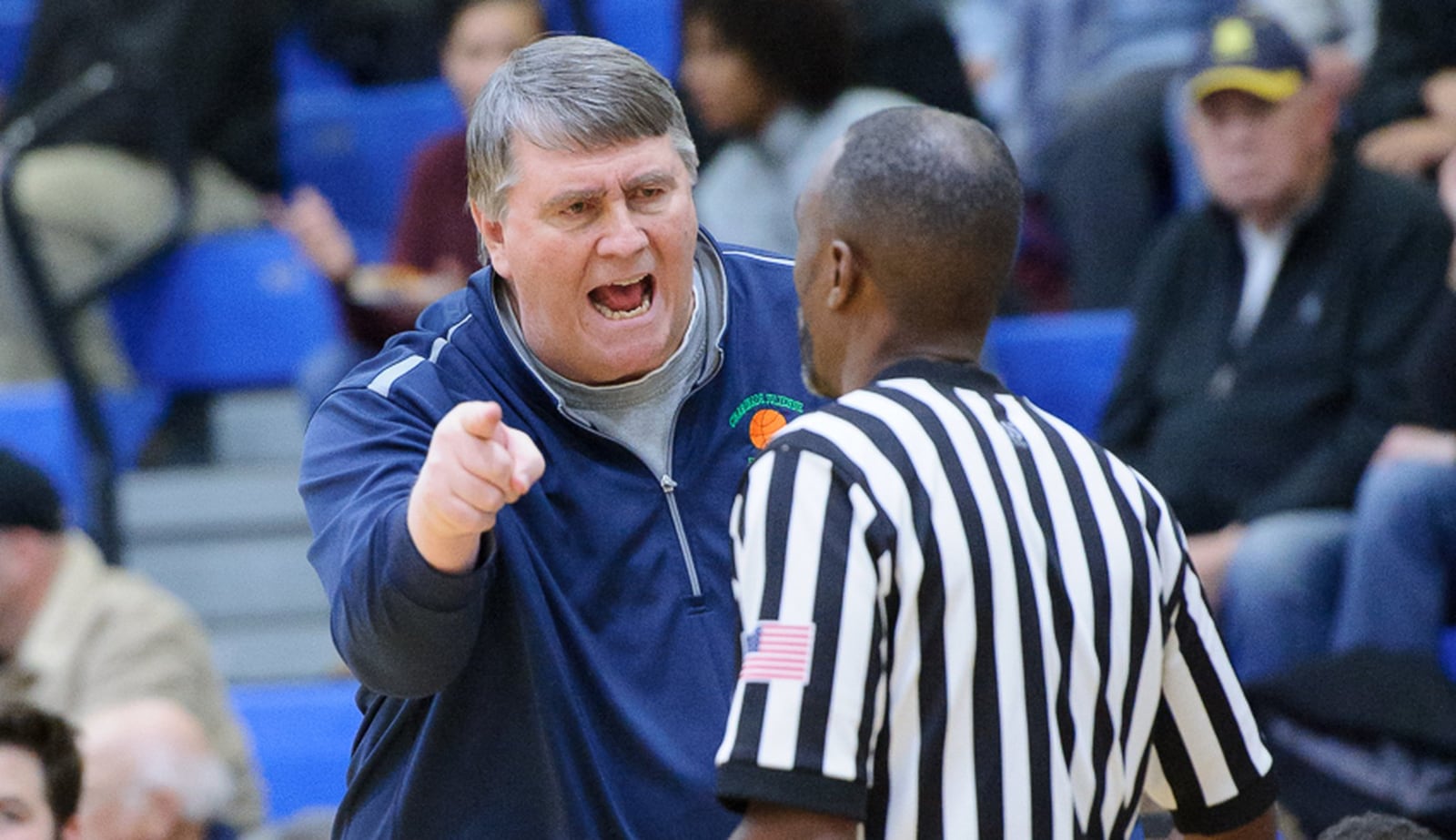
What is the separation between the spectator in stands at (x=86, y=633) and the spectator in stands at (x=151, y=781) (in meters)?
0.17

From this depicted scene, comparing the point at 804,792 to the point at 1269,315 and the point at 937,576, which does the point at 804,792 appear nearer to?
the point at 937,576

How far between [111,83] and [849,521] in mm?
4702

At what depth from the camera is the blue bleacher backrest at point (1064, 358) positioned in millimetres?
5125

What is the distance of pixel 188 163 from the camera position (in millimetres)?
5965

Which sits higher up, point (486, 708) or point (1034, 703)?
point (1034, 703)

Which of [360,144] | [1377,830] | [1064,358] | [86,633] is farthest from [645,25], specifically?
[1377,830]

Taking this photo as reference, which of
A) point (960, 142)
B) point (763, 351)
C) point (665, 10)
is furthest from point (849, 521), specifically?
point (665, 10)

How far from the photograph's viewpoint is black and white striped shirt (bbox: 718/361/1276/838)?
169 centimetres

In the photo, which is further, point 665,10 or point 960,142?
point 665,10

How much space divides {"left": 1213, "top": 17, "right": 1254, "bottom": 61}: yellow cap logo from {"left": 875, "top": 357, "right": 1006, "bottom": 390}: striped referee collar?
9.84 ft

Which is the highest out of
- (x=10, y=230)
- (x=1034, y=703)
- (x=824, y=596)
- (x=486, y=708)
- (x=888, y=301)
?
(x=888, y=301)

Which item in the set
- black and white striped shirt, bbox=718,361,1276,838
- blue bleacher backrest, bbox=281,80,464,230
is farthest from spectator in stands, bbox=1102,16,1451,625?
blue bleacher backrest, bbox=281,80,464,230

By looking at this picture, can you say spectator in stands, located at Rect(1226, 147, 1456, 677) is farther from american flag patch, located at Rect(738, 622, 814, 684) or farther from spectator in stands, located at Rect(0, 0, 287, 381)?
spectator in stands, located at Rect(0, 0, 287, 381)

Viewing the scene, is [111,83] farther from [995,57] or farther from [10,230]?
[995,57]
